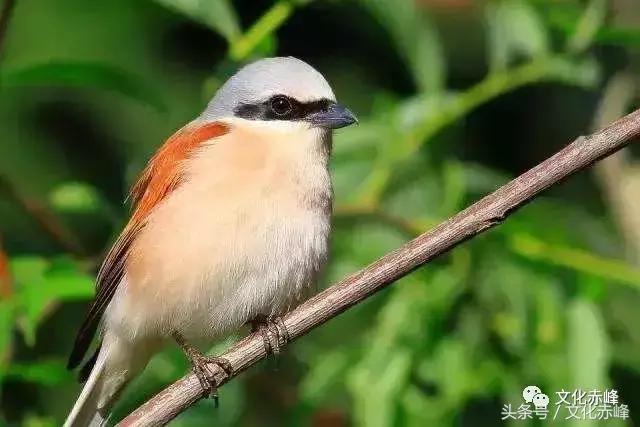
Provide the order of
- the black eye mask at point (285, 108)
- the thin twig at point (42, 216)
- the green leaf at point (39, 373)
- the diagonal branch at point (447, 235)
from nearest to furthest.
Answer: the diagonal branch at point (447, 235) → the green leaf at point (39, 373) → the thin twig at point (42, 216) → the black eye mask at point (285, 108)

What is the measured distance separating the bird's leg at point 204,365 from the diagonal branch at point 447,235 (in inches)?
8.0

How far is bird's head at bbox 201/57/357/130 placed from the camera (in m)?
3.27

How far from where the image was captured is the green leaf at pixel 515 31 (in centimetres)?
348

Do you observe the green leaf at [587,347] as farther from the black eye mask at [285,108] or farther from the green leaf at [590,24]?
the black eye mask at [285,108]

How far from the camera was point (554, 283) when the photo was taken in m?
3.32

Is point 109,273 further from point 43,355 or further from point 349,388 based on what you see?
point 43,355

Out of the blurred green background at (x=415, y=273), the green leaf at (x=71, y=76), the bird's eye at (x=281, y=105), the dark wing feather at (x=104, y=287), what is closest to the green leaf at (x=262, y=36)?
the blurred green background at (x=415, y=273)

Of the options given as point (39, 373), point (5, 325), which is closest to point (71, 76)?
point (5, 325)

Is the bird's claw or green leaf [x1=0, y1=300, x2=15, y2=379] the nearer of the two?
the bird's claw

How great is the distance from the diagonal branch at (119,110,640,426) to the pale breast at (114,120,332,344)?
1.61 ft

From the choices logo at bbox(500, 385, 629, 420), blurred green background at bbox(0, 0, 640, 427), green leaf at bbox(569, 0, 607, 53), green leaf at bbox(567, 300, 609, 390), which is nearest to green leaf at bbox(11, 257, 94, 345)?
blurred green background at bbox(0, 0, 640, 427)

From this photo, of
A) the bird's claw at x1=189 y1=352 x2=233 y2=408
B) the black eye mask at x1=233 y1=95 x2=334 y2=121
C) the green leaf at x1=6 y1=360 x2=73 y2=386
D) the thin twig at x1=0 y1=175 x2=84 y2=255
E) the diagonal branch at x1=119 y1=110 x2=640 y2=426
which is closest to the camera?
the diagonal branch at x1=119 y1=110 x2=640 y2=426

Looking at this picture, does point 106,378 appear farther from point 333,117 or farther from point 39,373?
point 333,117

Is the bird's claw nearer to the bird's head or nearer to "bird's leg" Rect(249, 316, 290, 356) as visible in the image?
"bird's leg" Rect(249, 316, 290, 356)
